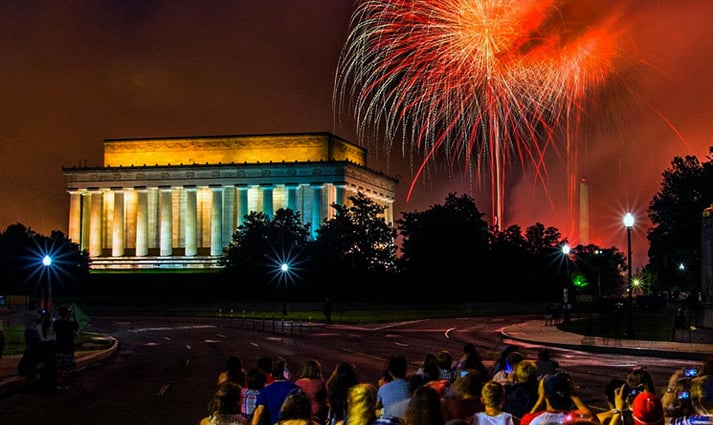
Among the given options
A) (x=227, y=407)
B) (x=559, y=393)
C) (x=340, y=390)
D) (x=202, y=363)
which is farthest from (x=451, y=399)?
(x=202, y=363)

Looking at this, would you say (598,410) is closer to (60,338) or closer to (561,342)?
(60,338)

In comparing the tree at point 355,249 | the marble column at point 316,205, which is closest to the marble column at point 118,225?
the marble column at point 316,205

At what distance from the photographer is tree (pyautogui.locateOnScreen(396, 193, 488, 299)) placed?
4063 inches

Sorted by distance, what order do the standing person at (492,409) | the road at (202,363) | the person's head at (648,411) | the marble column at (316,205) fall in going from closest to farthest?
the standing person at (492,409), the person's head at (648,411), the road at (202,363), the marble column at (316,205)

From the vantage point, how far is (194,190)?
149750 mm

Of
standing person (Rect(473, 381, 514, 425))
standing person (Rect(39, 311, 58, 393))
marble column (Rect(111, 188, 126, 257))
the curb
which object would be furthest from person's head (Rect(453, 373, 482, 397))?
marble column (Rect(111, 188, 126, 257))

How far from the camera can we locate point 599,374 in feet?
90.2

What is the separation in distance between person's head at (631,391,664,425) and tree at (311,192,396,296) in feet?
290

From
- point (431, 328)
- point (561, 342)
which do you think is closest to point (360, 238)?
point (431, 328)

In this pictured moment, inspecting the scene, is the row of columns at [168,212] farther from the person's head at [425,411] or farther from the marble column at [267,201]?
the person's head at [425,411]

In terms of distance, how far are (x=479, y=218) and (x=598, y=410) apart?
9682 centimetres

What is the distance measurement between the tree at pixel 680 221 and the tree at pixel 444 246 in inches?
692

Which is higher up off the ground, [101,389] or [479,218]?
[479,218]

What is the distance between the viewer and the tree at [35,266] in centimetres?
11225
